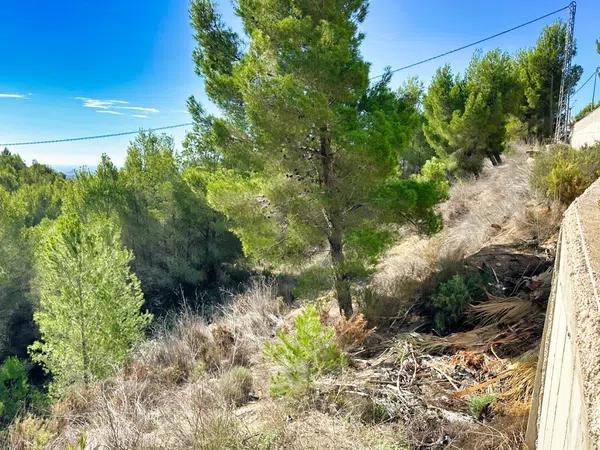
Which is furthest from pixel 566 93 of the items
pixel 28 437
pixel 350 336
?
pixel 28 437

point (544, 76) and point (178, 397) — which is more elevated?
point (544, 76)

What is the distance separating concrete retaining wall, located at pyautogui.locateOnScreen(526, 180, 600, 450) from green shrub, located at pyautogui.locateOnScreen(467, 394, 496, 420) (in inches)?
42.8

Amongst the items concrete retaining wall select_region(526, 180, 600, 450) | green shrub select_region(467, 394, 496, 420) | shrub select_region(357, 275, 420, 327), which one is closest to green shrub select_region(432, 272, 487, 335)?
shrub select_region(357, 275, 420, 327)

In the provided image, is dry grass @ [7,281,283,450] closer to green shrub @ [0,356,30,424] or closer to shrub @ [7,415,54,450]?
shrub @ [7,415,54,450]

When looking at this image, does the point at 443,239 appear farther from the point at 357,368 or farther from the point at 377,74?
the point at 357,368

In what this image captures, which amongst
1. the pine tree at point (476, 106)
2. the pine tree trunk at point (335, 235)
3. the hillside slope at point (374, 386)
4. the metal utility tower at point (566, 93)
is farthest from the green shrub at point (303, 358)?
the pine tree at point (476, 106)

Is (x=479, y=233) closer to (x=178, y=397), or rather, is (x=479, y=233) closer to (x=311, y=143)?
(x=311, y=143)

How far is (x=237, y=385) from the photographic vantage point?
4742mm

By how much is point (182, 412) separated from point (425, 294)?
13.2 feet

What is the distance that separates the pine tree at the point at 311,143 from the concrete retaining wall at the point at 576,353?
13.4 feet

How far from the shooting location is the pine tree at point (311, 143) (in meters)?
5.61

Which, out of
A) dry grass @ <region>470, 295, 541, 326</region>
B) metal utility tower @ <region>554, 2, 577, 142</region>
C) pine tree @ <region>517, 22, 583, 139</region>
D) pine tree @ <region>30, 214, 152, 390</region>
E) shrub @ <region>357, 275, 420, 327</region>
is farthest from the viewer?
pine tree @ <region>517, 22, 583, 139</region>

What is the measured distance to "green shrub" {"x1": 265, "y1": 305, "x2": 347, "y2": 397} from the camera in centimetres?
376

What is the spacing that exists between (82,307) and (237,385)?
745 cm
